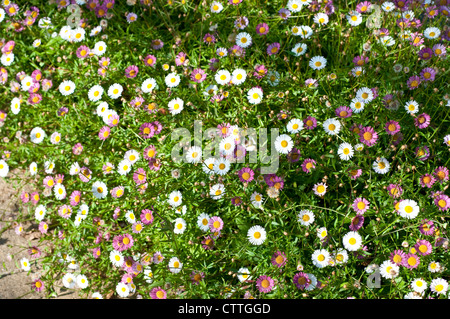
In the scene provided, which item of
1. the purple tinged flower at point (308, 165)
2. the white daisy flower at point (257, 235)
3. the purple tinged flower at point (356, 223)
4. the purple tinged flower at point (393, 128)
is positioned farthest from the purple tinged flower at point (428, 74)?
the white daisy flower at point (257, 235)

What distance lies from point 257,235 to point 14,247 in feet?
5.81

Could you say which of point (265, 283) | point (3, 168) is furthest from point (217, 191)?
point (3, 168)

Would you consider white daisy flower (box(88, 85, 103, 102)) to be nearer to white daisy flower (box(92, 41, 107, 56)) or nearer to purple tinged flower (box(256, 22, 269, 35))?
white daisy flower (box(92, 41, 107, 56))

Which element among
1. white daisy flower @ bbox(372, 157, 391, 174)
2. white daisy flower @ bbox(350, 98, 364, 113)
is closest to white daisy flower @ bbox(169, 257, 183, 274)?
white daisy flower @ bbox(372, 157, 391, 174)

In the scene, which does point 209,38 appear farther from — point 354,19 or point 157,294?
point 157,294

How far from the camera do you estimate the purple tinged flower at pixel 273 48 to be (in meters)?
3.00

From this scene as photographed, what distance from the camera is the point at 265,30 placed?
3010mm

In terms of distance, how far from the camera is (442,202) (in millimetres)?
2395

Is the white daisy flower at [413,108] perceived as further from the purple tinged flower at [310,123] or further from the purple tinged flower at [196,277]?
the purple tinged flower at [196,277]

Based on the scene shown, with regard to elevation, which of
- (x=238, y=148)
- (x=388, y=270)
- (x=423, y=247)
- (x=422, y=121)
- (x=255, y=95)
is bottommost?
(x=388, y=270)

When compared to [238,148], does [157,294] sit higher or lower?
lower
